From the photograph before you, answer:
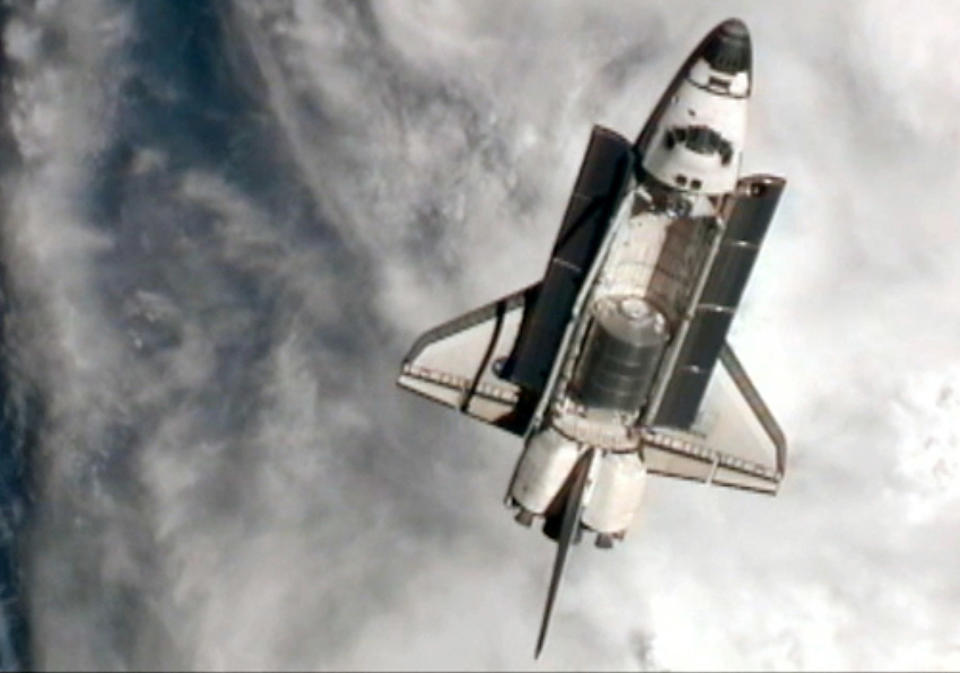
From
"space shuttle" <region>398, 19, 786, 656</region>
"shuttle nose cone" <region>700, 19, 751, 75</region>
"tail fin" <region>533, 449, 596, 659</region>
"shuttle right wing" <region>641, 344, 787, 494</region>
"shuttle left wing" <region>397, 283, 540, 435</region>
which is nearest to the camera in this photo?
"shuttle nose cone" <region>700, 19, 751, 75</region>

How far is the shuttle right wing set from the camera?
104ft

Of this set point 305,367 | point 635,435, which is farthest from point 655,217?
point 305,367

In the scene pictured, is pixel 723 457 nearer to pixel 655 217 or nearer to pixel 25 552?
pixel 655 217

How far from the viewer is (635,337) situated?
2812 centimetres

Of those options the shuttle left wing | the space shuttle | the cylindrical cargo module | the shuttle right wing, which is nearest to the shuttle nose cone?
the space shuttle

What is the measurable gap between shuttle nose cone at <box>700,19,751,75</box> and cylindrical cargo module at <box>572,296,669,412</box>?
17.9ft

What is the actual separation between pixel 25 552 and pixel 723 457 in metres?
21.8

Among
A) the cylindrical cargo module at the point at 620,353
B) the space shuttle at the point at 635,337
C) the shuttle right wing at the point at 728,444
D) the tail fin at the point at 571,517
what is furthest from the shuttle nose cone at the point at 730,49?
the tail fin at the point at 571,517

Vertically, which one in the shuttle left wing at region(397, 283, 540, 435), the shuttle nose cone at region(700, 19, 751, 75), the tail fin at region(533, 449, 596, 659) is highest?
the shuttle nose cone at region(700, 19, 751, 75)

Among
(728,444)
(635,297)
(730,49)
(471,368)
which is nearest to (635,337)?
(635,297)

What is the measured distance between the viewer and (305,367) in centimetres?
4566

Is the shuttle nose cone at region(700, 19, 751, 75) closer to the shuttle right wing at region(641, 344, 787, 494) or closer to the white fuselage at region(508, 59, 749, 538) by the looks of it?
the white fuselage at region(508, 59, 749, 538)

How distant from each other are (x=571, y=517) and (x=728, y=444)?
15.0 ft

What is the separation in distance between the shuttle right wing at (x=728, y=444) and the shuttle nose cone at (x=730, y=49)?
25.7 ft
